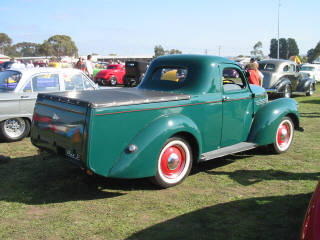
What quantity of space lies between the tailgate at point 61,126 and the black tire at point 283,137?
3603mm

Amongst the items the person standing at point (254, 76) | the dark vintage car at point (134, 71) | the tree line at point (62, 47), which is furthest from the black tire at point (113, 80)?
the tree line at point (62, 47)

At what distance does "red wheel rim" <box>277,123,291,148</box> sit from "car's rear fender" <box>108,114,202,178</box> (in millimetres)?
2560

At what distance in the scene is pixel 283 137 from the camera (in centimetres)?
620

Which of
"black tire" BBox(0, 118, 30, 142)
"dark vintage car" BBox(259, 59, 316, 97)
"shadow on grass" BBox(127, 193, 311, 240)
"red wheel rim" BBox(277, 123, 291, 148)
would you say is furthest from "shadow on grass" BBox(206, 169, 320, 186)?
"dark vintage car" BBox(259, 59, 316, 97)

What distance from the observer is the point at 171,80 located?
5398 millimetres

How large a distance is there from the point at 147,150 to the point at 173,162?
0.59 m

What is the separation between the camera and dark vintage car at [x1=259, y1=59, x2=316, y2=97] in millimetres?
13906

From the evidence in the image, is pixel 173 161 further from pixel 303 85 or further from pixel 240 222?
pixel 303 85

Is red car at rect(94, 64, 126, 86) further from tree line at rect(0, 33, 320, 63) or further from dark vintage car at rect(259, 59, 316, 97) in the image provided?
tree line at rect(0, 33, 320, 63)

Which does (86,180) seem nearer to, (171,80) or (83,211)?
(83,211)

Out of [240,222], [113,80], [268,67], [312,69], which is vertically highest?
[312,69]

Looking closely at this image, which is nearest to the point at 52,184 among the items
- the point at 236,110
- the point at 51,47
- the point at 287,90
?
the point at 236,110

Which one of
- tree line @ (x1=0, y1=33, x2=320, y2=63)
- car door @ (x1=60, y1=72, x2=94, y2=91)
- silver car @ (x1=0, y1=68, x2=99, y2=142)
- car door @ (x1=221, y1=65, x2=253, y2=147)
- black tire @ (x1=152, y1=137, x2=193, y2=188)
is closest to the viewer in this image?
black tire @ (x1=152, y1=137, x2=193, y2=188)

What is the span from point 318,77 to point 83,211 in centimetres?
2326
